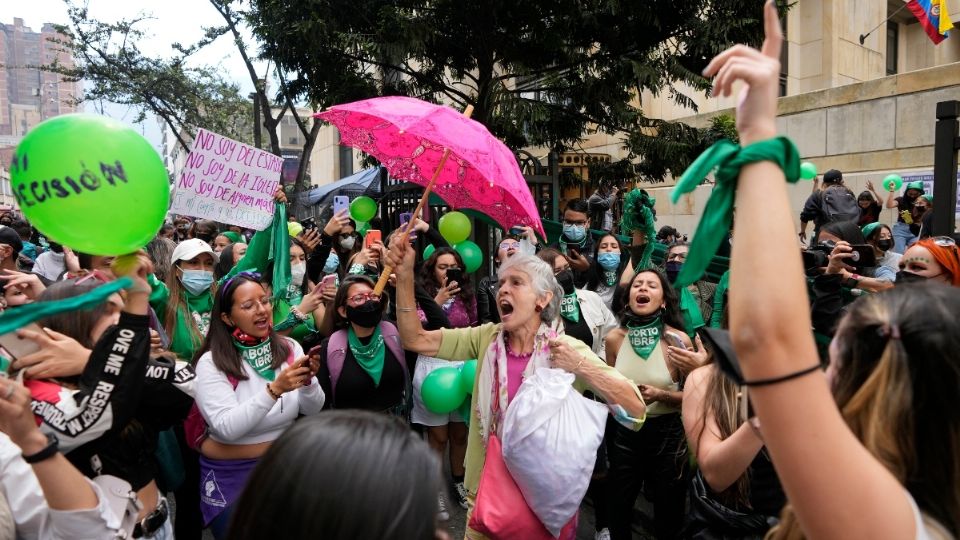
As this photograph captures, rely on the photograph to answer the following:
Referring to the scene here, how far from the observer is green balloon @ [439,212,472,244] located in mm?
6891

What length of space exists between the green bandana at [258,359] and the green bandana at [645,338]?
7.26ft

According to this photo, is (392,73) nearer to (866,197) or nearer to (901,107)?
(866,197)

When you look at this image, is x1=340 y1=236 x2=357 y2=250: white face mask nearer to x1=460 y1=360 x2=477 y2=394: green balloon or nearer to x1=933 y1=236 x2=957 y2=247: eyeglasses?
x1=460 y1=360 x2=477 y2=394: green balloon

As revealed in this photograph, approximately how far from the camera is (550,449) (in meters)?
2.88

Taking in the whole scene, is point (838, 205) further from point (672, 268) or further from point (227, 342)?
point (227, 342)

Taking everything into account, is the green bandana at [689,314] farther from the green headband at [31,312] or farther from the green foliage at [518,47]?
the green foliage at [518,47]

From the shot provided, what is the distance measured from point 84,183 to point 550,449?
205 cm

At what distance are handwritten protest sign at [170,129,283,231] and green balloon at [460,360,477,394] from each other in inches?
65.7

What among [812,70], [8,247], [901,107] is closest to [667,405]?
[8,247]

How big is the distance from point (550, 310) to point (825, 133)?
1334 centimetres

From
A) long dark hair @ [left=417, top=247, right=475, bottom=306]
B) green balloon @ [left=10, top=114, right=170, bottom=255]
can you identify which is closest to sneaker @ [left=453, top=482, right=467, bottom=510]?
long dark hair @ [left=417, top=247, right=475, bottom=306]

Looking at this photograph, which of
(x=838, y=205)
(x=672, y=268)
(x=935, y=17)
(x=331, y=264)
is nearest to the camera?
(x=672, y=268)

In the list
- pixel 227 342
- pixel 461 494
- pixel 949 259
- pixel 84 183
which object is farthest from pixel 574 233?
pixel 84 183

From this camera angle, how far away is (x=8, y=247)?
5551 mm
